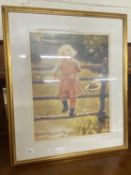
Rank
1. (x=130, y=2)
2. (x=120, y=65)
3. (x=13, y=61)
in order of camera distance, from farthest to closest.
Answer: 1. (x=130, y=2)
2. (x=120, y=65)
3. (x=13, y=61)

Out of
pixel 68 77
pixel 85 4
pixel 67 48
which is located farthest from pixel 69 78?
pixel 85 4

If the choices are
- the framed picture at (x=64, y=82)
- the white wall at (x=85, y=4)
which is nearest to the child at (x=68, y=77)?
the framed picture at (x=64, y=82)

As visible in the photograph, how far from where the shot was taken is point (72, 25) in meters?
0.76

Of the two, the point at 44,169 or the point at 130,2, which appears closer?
the point at 44,169

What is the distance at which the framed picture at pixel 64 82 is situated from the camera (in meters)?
0.70

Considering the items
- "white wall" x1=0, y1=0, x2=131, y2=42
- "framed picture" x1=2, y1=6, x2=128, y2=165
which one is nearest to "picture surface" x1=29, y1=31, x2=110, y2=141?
"framed picture" x1=2, y1=6, x2=128, y2=165

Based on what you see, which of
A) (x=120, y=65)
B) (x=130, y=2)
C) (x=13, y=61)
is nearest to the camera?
(x=13, y=61)

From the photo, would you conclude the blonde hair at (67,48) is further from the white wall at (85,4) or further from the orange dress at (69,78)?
the white wall at (85,4)

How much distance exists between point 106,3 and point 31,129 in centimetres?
62

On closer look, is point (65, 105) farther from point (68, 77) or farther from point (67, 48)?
point (67, 48)

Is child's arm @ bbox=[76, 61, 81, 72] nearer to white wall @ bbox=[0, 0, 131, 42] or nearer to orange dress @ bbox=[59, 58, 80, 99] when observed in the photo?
orange dress @ bbox=[59, 58, 80, 99]

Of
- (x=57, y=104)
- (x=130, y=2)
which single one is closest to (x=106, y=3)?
(x=130, y=2)

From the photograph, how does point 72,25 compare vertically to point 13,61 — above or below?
above

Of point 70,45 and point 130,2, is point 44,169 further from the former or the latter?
point 130,2
